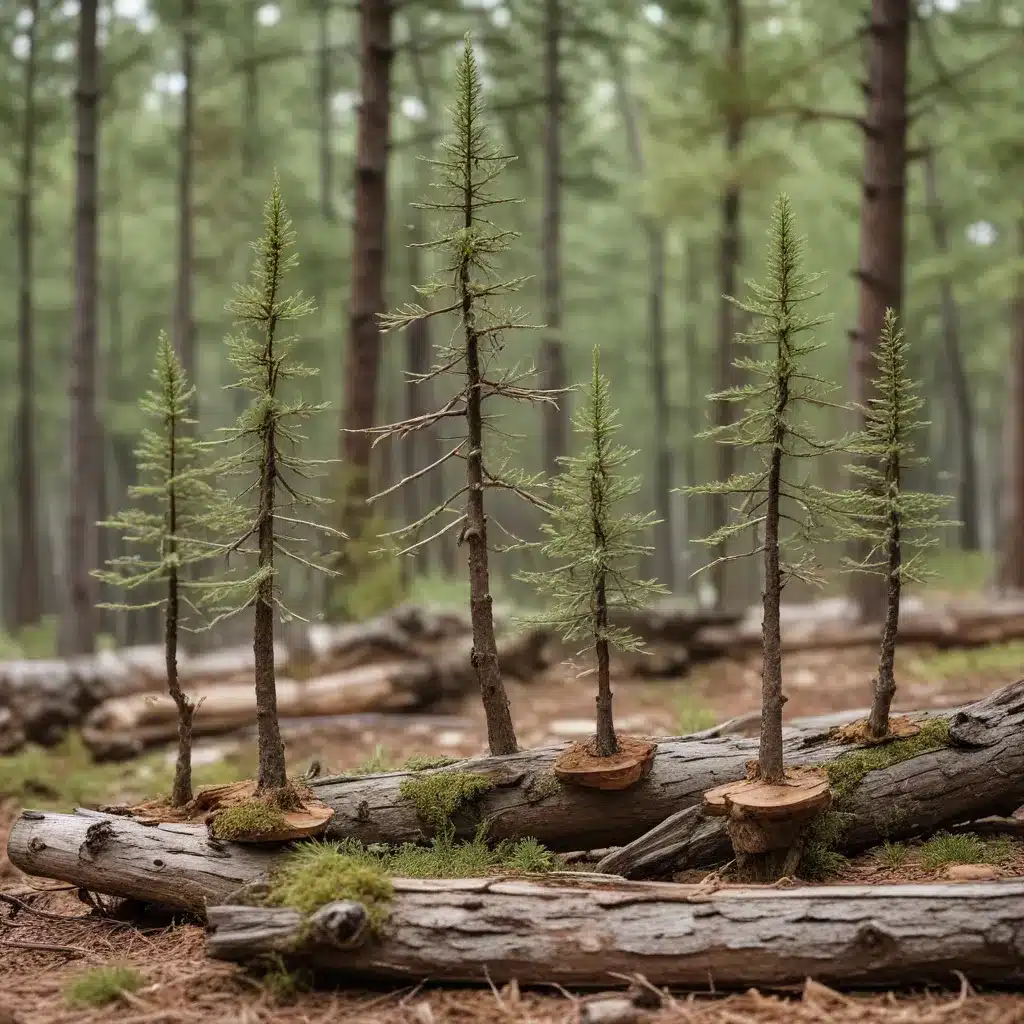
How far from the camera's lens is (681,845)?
5.92 metres

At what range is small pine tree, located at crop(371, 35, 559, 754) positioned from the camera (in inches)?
243

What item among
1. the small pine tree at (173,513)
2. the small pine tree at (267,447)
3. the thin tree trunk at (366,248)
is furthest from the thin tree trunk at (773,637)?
the thin tree trunk at (366,248)

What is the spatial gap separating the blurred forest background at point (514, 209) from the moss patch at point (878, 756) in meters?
3.67

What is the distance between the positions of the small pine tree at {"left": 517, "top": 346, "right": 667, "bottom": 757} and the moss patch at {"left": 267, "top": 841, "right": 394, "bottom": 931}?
1.74m

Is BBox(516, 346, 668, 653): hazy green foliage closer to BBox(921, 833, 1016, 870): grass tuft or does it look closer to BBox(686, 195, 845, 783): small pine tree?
BBox(686, 195, 845, 783): small pine tree

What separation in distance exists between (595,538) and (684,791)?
1780 mm

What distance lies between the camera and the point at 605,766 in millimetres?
6055

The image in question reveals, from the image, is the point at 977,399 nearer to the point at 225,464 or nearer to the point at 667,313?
the point at 667,313

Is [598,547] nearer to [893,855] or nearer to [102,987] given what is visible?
[893,855]

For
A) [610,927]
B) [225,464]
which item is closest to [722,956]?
[610,927]

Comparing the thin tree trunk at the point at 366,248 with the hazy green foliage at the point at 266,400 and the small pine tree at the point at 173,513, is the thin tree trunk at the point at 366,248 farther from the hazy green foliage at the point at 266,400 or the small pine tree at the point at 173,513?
the hazy green foliage at the point at 266,400

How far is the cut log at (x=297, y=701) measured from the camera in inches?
425

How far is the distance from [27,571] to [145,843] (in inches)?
769

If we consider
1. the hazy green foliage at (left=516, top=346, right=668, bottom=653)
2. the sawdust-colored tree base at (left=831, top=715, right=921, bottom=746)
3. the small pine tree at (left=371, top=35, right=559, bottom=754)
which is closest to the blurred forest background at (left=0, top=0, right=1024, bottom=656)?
the small pine tree at (left=371, top=35, right=559, bottom=754)
